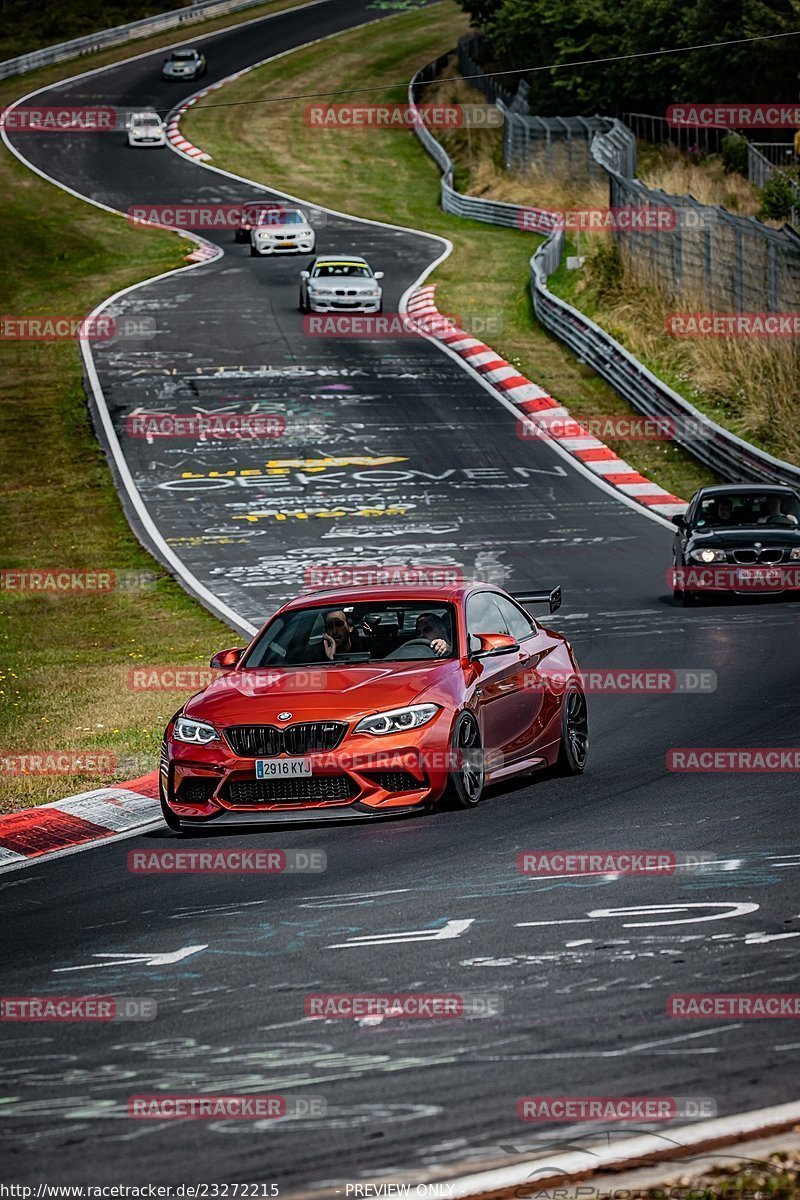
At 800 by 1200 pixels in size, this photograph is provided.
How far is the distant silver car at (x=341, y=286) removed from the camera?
43.1m

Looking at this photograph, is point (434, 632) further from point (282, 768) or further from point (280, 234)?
point (280, 234)

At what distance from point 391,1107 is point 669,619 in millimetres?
14981

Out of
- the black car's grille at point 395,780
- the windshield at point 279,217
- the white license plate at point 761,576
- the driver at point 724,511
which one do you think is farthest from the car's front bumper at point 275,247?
the black car's grille at point 395,780

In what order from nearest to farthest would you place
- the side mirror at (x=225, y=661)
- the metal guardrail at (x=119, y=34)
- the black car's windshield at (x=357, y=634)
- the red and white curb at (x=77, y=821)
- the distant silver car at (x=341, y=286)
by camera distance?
1. the red and white curb at (x=77, y=821)
2. the black car's windshield at (x=357, y=634)
3. the side mirror at (x=225, y=661)
4. the distant silver car at (x=341, y=286)
5. the metal guardrail at (x=119, y=34)

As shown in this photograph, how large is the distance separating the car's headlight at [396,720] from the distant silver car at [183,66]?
2981 inches

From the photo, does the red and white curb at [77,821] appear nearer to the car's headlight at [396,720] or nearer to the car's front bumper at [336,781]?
the car's front bumper at [336,781]

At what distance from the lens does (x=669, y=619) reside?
→ 20.5m

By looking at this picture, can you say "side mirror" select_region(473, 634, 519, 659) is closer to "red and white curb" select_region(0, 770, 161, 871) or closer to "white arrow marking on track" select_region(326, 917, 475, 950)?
"red and white curb" select_region(0, 770, 161, 871)

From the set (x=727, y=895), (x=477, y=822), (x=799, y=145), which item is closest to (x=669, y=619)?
(x=477, y=822)

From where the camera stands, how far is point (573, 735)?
12680 millimetres

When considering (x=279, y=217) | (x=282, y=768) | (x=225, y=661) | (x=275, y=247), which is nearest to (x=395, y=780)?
(x=282, y=768)

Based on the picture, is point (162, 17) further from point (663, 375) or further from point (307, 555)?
point (307, 555)

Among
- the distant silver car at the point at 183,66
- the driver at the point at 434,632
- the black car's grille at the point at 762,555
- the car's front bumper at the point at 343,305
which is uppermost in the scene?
the distant silver car at the point at 183,66

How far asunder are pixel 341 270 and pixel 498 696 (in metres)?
32.8
